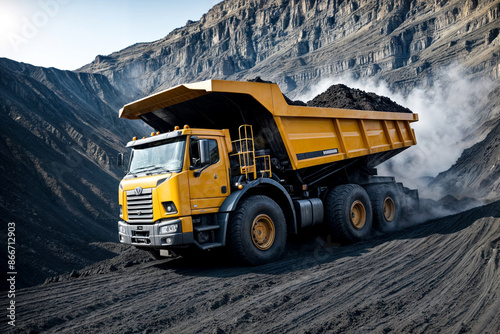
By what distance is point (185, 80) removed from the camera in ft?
348

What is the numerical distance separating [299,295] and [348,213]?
3.70 meters

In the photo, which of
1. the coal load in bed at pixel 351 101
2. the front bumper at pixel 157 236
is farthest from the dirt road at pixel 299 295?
the coal load in bed at pixel 351 101

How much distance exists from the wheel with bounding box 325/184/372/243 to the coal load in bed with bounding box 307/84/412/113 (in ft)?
8.55

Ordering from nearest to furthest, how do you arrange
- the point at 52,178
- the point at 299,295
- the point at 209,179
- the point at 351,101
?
the point at 299,295 → the point at 209,179 → the point at 351,101 → the point at 52,178

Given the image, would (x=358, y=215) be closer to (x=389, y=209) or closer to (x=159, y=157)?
(x=389, y=209)

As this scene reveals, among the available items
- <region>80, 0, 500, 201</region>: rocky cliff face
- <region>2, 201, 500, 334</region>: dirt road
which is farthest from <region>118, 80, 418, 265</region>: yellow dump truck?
<region>80, 0, 500, 201</region>: rocky cliff face

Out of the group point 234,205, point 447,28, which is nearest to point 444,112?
point 447,28

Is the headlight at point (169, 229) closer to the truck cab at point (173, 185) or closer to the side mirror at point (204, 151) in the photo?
the truck cab at point (173, 185)

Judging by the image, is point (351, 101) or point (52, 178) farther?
point (52, 178)

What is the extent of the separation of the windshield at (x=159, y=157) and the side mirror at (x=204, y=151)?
366mm

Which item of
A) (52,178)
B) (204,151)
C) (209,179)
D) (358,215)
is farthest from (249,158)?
(52,178)

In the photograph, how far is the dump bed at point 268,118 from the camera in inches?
267

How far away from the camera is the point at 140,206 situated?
20.4 feet

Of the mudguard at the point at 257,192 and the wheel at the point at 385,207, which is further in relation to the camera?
the wheel at the point at 385,207
